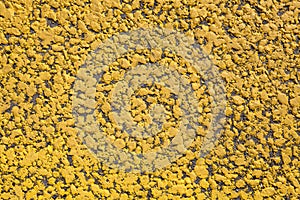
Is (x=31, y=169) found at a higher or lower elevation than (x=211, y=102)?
lower

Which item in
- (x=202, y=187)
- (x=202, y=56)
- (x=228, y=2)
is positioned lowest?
(x=202, y=187)

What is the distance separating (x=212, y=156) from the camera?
1.63 m

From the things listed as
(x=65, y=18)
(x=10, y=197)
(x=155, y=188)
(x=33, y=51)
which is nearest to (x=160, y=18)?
(x=65, y=18)

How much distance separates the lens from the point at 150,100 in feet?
5.33

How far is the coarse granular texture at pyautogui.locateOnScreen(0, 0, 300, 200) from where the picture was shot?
1.62 meters

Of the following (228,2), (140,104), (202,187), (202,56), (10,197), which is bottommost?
(10,197)

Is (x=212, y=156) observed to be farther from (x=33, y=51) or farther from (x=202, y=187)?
(x=33, y=51)

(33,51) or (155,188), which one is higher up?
(33,51)

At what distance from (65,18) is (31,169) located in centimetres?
47

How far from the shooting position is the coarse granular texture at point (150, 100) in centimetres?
162

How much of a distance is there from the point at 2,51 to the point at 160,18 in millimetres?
490

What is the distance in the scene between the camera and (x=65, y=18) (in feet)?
5.38

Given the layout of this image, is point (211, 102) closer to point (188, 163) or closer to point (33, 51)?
point (188, 163)

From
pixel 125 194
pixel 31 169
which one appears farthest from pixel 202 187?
pixel 31 169
